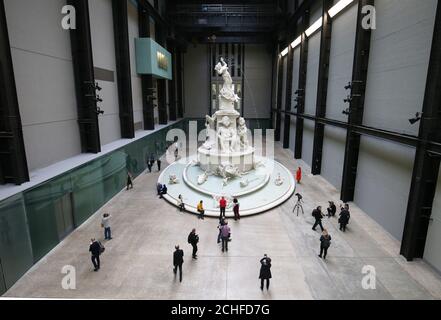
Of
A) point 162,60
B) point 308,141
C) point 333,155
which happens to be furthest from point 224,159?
point 162,60

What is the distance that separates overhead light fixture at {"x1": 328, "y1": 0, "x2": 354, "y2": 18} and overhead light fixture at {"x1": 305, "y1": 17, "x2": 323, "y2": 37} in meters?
1.50

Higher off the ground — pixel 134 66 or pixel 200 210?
pixel 134 66

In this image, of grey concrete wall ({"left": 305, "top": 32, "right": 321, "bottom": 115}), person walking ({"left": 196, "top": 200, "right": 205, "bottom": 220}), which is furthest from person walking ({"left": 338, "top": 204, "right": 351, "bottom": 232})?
grey concrete wall ({"left": 305, "top": 32, "right": 321, "bottom": 115})

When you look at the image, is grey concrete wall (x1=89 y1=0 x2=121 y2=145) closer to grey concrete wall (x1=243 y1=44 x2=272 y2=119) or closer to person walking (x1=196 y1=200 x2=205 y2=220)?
person walking (x1=196 y1=200 x2=205 y2=220)

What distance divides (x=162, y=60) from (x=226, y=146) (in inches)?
483

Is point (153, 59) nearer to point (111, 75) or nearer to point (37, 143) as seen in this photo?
point (111, 75)

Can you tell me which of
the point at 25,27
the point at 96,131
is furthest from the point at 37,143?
the point at 25,27

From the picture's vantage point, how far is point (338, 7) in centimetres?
1551

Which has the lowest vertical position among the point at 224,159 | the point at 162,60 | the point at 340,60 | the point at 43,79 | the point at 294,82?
the point at 224,159

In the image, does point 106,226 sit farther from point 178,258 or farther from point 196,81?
point 196,81

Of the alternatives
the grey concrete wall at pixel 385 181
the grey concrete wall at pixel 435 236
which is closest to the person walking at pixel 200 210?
the grey concrete wall at pixel 385 181

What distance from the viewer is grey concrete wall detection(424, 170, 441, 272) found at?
8.09 metres

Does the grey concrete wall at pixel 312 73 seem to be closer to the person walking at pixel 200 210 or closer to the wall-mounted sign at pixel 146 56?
the wall-mounted sign at pixel 146 56

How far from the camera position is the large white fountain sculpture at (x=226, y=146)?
56.2 feet
